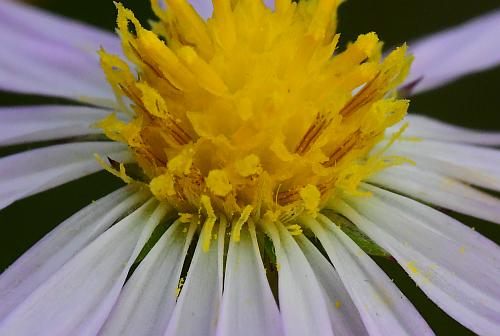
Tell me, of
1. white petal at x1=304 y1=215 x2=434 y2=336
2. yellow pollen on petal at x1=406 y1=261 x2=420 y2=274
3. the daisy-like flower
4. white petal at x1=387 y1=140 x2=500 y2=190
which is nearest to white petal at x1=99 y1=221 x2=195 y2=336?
the daisy-like flower

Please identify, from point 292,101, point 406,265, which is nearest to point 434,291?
point 406,265

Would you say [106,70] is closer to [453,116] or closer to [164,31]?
[164,31]

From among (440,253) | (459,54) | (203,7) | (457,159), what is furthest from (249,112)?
(459,54)

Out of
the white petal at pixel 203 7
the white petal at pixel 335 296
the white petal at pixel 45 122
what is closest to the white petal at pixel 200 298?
the white petal at pixel 335 296

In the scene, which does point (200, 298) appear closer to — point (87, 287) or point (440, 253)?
point (87, 287)

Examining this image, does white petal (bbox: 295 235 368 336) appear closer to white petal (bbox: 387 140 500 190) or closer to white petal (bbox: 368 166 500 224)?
white petal (bbox: 368 166 500 224)

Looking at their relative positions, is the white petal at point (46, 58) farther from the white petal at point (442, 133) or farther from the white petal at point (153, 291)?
the white petal at point (442, 133)
